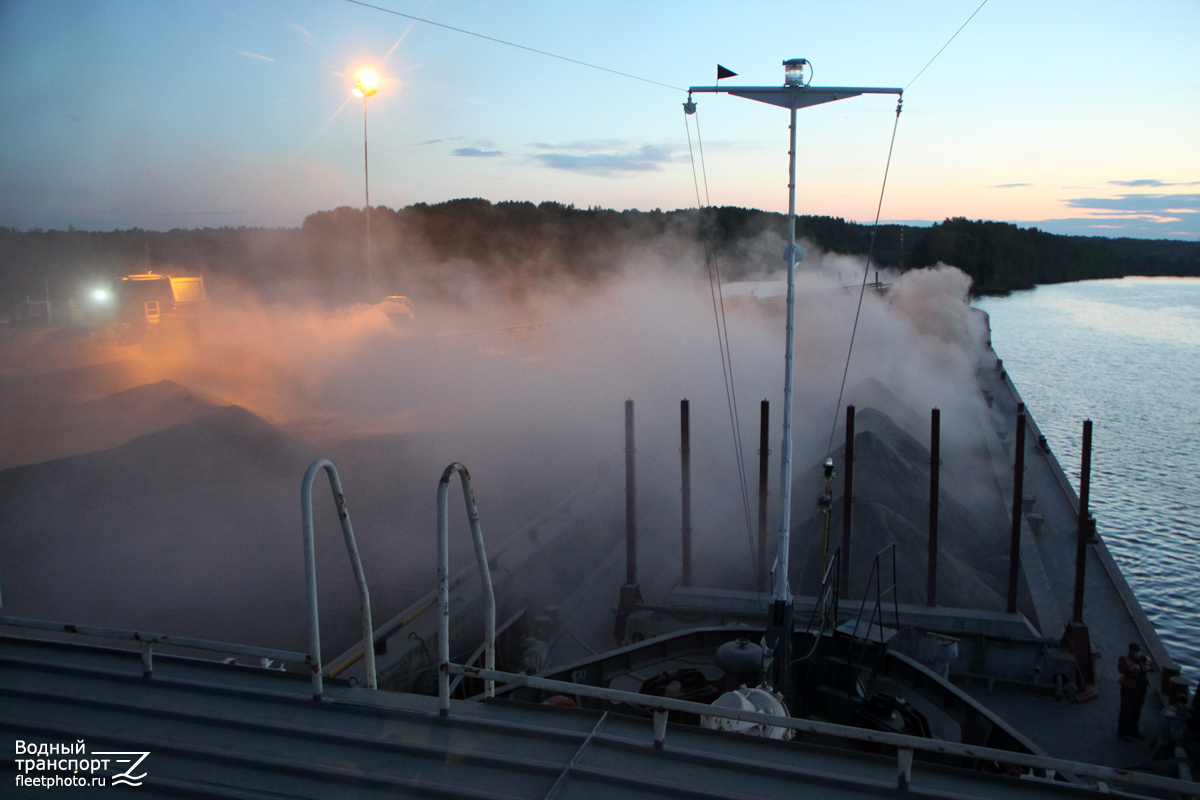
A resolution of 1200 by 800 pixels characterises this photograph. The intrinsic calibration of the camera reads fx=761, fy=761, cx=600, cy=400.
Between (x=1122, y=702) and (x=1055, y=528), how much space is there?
484 inches

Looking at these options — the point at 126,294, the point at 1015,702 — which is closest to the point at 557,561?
the point at 1015,702

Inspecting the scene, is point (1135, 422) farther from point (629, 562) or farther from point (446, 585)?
point (446, 585)

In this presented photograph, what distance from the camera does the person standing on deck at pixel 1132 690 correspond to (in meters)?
11.0

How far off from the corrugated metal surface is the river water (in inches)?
764

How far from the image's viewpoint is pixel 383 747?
3.71m

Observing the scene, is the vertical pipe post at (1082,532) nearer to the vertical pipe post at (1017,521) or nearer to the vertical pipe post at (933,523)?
the vertical pipe post at (1017,521)

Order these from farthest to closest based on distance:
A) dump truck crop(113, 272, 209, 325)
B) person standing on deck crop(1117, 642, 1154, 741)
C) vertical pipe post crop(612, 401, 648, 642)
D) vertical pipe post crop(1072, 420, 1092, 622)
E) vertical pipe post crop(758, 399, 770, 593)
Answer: dump truck crop(113, 272, 209, 325)
vertical pipe post crop(758, 399, 770, 593)
vertical pipe post crop(612, 401, 648, 642)
vertical pipe post crop(1072, 420, 1092, 622)
person standing on deck crop(1117, 642, 1154, 741)

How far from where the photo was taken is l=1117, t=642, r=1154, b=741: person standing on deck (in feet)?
36.2

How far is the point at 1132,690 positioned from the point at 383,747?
1178cm

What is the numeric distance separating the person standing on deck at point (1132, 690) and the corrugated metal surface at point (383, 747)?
9731 millimetres

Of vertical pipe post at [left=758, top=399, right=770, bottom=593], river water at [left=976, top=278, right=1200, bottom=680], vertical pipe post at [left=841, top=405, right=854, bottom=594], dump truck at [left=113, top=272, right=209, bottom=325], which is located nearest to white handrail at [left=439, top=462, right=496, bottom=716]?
vertical pipe post at [left=758, top=399, right=770, bottom=593]

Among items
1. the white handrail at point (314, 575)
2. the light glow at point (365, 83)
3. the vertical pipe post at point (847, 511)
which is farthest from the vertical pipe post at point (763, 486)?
the light glow at point (365, 83)

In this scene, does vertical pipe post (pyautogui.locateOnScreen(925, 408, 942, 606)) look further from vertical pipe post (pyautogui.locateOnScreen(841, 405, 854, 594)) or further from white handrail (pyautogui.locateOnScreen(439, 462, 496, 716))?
white handrail (pyautogui.locateOnScreen(439, 462, 496, 716))

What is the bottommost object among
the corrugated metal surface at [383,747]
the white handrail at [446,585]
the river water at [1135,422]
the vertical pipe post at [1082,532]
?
the river water at [1135,422]
